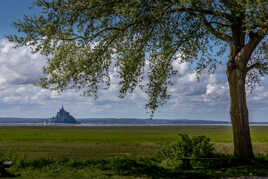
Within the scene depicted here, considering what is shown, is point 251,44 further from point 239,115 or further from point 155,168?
point 155,168

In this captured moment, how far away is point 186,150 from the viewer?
20203 millimetres

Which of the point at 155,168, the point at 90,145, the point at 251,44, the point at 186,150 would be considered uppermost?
the point at 251,44

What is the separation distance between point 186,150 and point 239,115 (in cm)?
378

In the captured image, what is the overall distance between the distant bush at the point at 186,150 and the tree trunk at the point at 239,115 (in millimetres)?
1881

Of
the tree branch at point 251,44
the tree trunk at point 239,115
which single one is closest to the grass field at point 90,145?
the tree trunk at point 239,115

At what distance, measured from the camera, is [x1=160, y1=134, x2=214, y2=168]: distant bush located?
1970 centimetres

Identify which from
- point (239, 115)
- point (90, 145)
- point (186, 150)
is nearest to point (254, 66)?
point (239, 115)

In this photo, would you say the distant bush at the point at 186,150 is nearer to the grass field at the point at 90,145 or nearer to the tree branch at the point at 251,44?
the tree branch at the point at 251,44

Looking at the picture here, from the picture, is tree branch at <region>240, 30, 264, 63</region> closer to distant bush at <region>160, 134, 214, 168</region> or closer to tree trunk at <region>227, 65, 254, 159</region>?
tree trunk at <region>227, 65, 254, 159</region>

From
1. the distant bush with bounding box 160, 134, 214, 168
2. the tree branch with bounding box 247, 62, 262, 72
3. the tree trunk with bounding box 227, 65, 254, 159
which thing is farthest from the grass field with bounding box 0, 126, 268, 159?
the tree trunk with bounding box 227, 65, 254, 159

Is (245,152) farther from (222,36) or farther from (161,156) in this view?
(222,36)

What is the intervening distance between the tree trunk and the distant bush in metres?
1.88

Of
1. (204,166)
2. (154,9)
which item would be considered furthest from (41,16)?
(204,166)

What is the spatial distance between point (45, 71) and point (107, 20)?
192 inches
